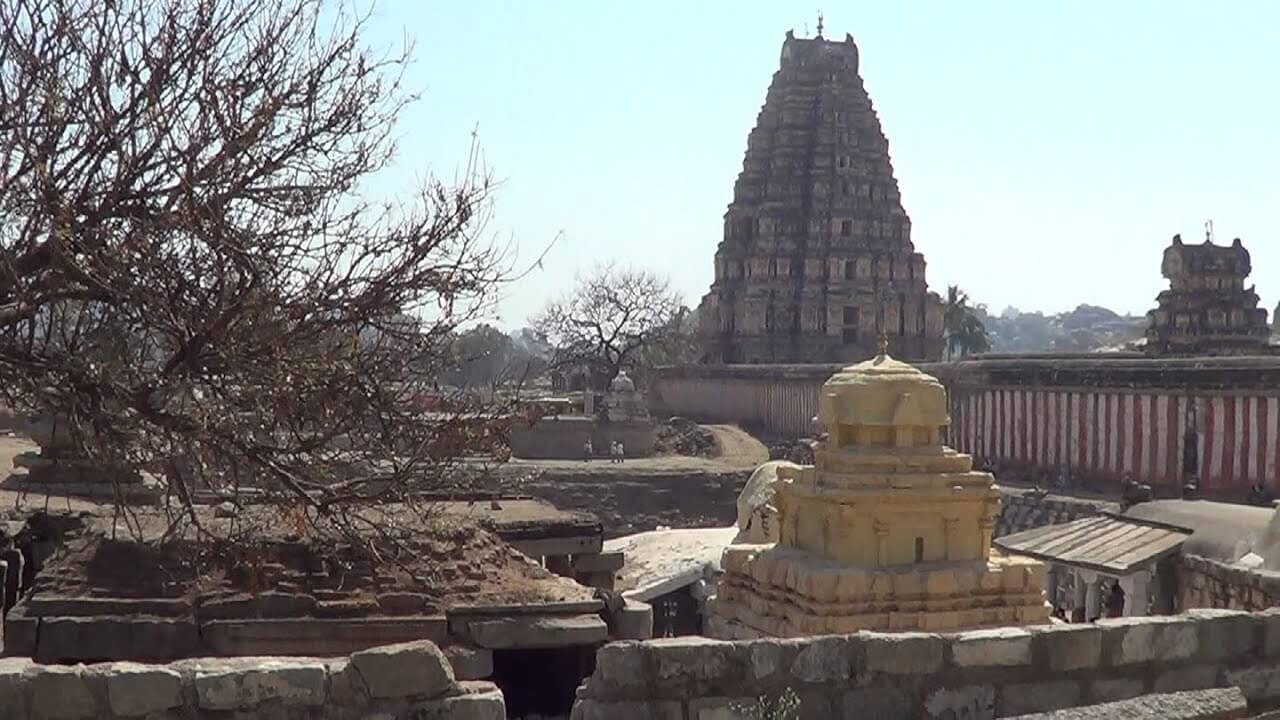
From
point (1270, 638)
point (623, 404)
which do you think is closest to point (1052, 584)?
point (1270, 638)

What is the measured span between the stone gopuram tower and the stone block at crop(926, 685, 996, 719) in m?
44.5

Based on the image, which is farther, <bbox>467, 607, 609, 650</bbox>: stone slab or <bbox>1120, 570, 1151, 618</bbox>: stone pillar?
<bbox>1120, 570, 1151, 618</bbox>: stone pillar

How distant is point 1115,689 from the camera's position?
6234mm

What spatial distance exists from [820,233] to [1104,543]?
34.2 meters

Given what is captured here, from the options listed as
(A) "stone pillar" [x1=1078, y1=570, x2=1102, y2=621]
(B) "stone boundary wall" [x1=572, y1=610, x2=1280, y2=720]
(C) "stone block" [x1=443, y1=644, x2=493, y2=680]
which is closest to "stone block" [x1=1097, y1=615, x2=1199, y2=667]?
(B) "stone boundary wall" [x1=572, y1=610, x2=1280, y2=720]

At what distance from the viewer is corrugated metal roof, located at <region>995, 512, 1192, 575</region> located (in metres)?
16.3

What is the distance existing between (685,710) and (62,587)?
467cm

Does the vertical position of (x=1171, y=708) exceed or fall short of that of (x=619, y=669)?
it falls short

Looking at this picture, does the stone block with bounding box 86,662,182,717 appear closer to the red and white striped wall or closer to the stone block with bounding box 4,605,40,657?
the stone block with bounding box 4,605,40,657

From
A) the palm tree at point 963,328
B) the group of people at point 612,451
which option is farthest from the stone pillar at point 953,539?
the palm tree at point 963,328

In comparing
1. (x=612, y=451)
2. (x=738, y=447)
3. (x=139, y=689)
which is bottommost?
(x=738, y=447)

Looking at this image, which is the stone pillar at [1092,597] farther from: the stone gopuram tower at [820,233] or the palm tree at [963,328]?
the palm tree at [963,328]

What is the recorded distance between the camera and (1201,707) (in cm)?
577

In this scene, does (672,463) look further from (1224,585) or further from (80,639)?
(80,639)
